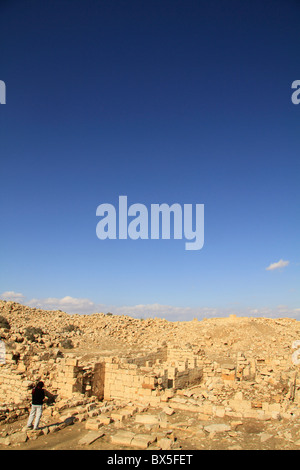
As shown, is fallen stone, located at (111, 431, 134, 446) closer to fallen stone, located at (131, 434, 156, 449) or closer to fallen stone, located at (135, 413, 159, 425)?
fallen stone, located at (131, 434, 156, 449)

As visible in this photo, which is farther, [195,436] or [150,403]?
[150,403]

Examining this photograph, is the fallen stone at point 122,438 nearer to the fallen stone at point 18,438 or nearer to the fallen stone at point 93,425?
the fallen stone at point 93,425

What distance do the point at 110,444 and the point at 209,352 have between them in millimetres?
21356

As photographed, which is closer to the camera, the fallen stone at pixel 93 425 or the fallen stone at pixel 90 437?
the fallen stone at pixel 90 437

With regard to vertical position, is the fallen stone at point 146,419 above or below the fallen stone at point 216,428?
below

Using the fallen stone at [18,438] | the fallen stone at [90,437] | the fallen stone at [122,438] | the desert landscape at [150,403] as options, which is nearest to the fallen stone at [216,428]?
the desert landscape at [150,403]

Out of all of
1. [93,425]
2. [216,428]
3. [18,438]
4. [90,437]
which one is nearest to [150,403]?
[93,425]

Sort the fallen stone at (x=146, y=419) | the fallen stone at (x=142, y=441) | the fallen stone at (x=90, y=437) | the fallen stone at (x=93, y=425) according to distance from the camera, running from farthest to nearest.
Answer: the fallen stone at (x=146, y=419) < the fallen stone at (x=93, y=425) < the fallen stone at (x=90, y=437) < the fallen stone at (x=142, y=441)

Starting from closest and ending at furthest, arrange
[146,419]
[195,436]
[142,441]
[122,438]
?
1. [142,441]
2. [122,438]
3. [195,436]
4. [146,419]

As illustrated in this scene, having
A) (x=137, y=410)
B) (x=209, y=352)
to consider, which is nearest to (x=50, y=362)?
(x=137, y=410)

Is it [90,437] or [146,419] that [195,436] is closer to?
[146,419]

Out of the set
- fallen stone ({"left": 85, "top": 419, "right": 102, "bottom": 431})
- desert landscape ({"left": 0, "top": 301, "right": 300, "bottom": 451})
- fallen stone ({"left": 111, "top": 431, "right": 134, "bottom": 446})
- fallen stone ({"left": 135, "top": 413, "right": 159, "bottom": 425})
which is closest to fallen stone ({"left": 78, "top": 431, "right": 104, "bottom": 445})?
desert landscape ({"left": 0, "top": 301, "right": 300, "bottom": 451})

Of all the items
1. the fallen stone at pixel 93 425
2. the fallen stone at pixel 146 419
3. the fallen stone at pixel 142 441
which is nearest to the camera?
the fallen stone at pixel 142 441
